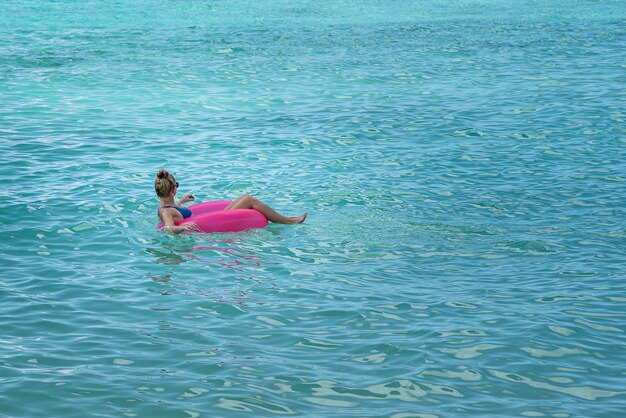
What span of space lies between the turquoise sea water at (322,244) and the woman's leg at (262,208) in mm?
134

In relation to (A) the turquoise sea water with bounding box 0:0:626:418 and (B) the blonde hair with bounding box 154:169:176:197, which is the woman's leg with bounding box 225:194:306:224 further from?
(B) the blonde hair with bounding box 154:169:176:197

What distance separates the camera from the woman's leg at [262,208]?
10.3 m

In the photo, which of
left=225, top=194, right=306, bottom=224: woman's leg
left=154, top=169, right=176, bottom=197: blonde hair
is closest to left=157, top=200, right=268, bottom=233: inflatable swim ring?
left=225, top=194, right=306, bottom=224: woman's leg

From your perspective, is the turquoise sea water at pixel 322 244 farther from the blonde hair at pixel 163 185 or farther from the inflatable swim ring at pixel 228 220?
the blonde hair at pixel 163 185

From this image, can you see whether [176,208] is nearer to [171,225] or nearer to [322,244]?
[171,225]

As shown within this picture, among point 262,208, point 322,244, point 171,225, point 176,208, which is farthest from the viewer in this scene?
point 262,208

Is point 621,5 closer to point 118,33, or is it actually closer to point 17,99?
point 118,33

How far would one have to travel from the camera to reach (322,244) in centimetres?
976

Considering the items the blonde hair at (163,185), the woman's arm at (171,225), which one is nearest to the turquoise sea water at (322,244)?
the woman's arm at (171,225)

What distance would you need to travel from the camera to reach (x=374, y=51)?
2580 centimetres

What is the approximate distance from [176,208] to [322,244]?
1.75 metres

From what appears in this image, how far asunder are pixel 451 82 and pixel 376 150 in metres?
6.88

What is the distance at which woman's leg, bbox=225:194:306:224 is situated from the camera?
33.7 feet

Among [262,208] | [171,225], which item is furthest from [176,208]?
[262,208]
